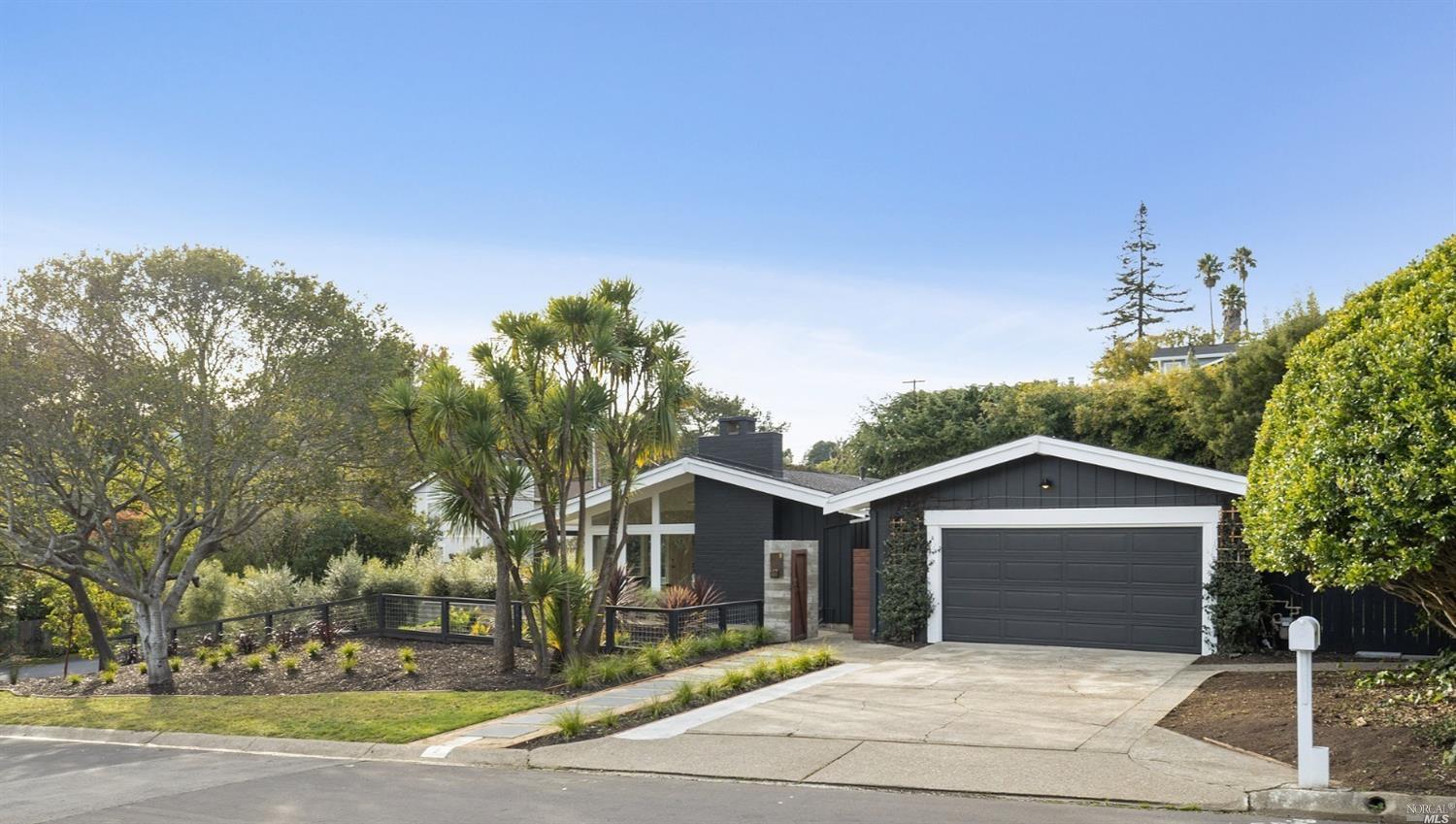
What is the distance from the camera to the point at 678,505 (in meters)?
24.9

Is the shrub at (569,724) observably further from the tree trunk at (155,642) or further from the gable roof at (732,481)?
the gable roof at (732,481)

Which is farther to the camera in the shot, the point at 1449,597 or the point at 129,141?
the point at 129,141

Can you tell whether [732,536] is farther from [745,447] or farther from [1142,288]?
[1142,288]

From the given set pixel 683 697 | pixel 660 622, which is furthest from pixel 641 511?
pixel 683 697

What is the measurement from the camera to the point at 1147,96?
19.9 metres

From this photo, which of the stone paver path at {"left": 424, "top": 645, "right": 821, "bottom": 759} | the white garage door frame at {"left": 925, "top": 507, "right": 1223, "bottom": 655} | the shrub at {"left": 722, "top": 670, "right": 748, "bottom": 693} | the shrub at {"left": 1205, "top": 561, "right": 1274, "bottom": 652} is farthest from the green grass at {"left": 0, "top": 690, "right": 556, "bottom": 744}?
the shrub at {"left": 1205, "top": 561, "right": 1274, "bottom": 652}

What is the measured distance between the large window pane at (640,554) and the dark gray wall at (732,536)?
1.62 metres

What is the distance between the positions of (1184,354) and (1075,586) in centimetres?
3312

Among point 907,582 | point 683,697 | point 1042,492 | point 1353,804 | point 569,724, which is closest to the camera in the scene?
point 1353,804

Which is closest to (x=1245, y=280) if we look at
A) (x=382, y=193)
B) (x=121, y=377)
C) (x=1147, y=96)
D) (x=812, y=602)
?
(x=1147, y=96)

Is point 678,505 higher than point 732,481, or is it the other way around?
point 732,481

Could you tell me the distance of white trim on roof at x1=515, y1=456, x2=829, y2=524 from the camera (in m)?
22.2

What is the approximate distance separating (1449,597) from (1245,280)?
59.0 metres

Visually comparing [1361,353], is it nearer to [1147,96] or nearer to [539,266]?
[1147,96]
